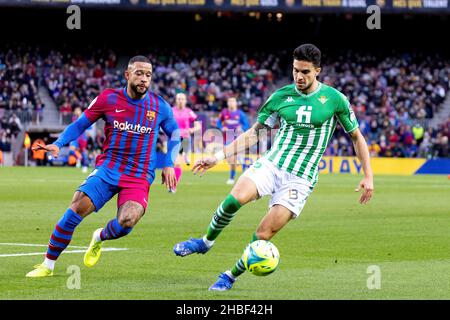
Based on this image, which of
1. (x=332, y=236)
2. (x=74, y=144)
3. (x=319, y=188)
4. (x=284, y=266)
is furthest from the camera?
(x=74, y=144)

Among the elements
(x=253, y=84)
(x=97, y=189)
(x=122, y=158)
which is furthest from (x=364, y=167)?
(x=253, y=84)

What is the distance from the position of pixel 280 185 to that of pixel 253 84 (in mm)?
41369

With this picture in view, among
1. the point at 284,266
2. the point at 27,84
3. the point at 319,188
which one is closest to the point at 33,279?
the point at 284,266

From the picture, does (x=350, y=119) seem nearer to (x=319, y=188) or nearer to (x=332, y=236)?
(x=332, y=236)

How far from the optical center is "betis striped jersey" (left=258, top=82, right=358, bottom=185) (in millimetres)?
9711

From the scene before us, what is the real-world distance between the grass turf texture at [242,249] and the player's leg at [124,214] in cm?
30

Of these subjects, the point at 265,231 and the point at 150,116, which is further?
the point at 150,116

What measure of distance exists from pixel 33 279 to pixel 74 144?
3211cm

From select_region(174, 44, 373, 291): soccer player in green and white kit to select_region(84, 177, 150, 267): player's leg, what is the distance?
90 cm

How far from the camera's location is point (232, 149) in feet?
32.2

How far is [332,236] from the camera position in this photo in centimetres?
1552

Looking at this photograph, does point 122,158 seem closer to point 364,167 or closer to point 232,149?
point 232,149

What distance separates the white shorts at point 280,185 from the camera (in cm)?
952
